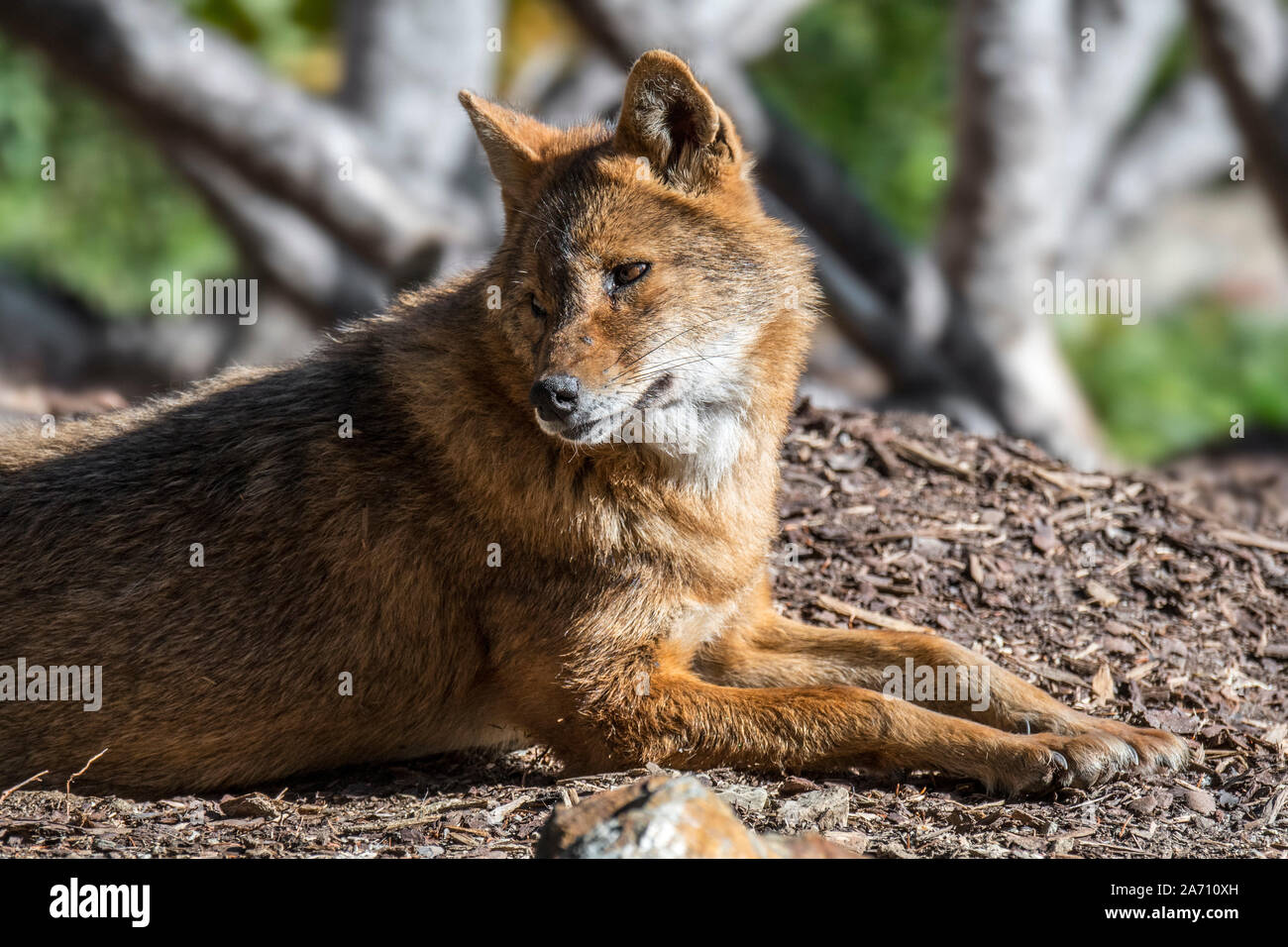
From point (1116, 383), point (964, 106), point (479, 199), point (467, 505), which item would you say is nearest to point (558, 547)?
point (467, 505)

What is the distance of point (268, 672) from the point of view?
19.5 feet

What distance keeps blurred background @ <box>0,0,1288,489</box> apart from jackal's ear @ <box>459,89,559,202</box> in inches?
73.6

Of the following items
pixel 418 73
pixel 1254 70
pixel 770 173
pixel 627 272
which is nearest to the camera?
pixel 627 272

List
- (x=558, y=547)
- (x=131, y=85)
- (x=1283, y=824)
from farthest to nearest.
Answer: (x=131, y=85) < (x=558, y=547) < (x=1283, y=824)

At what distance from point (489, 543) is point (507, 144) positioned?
1.83m

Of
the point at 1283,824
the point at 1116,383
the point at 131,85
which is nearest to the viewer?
the point at 1283,824

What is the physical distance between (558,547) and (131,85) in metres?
8.24

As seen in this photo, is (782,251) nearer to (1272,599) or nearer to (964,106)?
(1272,599)

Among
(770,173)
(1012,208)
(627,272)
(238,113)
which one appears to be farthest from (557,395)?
(1012,208)

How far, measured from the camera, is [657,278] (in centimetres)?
581

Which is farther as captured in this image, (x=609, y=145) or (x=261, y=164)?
(x=261, y=164)

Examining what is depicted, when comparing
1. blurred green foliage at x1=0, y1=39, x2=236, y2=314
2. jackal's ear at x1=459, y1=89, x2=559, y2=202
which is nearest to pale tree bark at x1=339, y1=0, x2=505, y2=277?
blurred green foliage at x1=0, y1=39, x2=236, y2=314

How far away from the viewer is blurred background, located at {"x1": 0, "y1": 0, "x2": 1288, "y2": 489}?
13.2 m

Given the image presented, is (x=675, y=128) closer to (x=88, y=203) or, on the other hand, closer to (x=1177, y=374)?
(x=1177, y=374)
